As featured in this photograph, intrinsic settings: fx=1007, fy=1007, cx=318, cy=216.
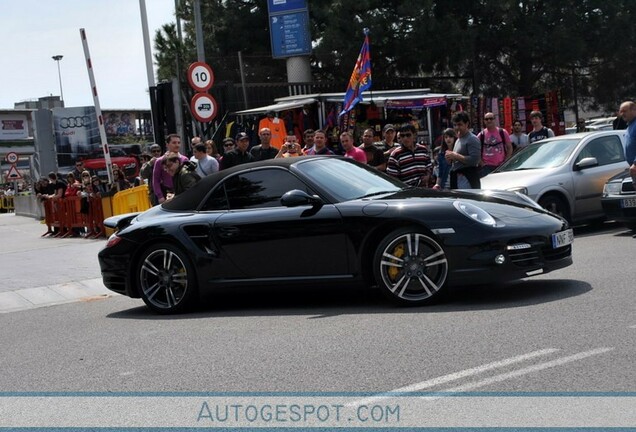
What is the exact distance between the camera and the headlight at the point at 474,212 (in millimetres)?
8156

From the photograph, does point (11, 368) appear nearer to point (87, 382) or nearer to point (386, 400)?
point (87, 382)

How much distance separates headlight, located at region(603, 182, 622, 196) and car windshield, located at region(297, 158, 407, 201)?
450cm

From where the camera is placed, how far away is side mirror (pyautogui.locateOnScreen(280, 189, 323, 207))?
28.0ft

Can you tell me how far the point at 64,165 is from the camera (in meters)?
67.6

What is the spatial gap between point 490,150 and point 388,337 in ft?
28.2

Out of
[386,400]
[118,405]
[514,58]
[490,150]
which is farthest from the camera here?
[514,58]

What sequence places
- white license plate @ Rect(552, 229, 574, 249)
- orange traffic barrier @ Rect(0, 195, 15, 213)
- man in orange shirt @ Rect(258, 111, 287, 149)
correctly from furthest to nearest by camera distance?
1. orange traffic barrier @ Rect(0, 195, 15, 213)
2. man in orange shirt @ Rect(258, 111, 287, 149)
3. white license plate @ Rect(552, 229, 574, 249)

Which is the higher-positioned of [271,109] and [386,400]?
[271,109]

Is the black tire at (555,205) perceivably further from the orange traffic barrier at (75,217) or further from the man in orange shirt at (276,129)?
the orange traffic barrier at (75,217)

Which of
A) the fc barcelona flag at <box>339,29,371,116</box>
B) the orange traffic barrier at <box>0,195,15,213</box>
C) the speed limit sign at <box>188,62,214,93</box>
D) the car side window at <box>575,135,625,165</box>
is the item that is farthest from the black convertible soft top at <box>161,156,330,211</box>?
the orange traffic barrier at <box>0,195,15,213</box>

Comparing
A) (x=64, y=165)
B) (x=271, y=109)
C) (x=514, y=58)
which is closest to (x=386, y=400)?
(x=271, y=109)

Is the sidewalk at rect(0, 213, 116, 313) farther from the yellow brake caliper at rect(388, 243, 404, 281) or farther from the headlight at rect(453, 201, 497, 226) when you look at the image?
the headlight at rect(453, 201, 497, 226)

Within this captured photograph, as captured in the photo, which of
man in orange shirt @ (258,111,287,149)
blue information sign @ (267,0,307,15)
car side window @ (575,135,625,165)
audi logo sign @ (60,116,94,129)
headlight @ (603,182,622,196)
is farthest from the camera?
audi logo sign @ (60,116,94,129)

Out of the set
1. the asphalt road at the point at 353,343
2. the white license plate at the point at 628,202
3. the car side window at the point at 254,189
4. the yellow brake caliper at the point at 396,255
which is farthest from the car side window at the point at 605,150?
the yellow brake caliper at the point at 396,255
